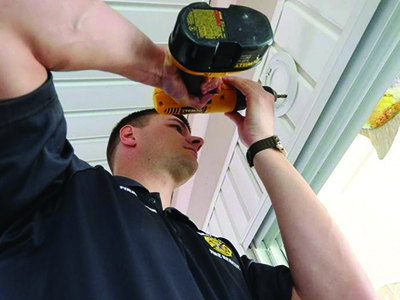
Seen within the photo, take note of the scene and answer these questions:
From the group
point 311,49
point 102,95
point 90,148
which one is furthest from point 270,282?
point 90,148

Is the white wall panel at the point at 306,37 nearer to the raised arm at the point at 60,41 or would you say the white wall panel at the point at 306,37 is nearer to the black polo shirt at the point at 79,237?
the raised arm at the point at 60,41

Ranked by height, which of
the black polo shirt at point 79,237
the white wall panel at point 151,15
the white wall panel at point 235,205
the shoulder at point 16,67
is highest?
the shoulder at point 16,67

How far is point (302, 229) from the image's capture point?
2.82ft

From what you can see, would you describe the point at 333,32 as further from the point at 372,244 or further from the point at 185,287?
the point at 372,244

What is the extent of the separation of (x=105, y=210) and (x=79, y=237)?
10cm

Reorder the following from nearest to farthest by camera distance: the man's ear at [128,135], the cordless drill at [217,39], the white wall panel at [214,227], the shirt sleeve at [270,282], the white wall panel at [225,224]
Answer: the cordless drill at [217,39]
the shirt sleeve at [270,282]
the man's ear at [128,135]
the white wall panel at [225,224]
the white wall panel at [214,227]

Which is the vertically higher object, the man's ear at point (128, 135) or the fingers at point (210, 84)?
the fingers at point (210, 84)

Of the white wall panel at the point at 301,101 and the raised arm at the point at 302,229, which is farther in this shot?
the white wall panel at the point at 301,101

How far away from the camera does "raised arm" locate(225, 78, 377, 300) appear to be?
80 cm

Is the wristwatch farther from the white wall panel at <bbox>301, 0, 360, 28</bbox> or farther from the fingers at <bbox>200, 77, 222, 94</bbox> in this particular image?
the white wall panel at <bbox>301, 0, 360, 28</bbox>

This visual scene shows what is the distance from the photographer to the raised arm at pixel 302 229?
31.7 inches

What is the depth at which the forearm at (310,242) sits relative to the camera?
80 centimetres

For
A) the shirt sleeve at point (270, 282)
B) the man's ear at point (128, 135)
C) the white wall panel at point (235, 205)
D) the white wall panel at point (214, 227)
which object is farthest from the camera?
the white wall panel at point (214, 227)

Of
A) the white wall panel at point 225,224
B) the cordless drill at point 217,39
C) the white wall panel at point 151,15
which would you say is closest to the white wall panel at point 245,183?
the white wall panel at point 225,224
